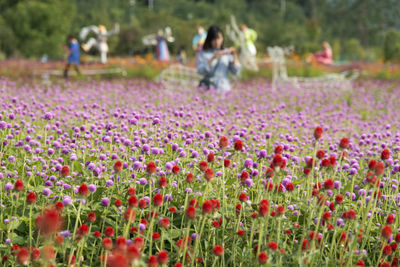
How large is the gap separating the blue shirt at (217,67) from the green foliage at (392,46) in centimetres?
1499

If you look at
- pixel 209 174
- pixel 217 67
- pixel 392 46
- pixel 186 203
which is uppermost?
pixel 392 46

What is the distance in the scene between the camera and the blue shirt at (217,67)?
8.60m

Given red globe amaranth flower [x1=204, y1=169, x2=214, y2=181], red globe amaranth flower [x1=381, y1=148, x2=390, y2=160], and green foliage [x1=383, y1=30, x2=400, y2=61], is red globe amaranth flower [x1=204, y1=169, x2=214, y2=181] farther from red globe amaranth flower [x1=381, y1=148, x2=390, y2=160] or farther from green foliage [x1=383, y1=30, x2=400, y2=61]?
green foliage [x1=383, y1=30, x2=400, y2=61]

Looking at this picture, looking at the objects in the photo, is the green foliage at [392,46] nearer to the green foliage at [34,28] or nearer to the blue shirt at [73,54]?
the blue shirt at [73,54]

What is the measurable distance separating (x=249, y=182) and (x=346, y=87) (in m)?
9.94

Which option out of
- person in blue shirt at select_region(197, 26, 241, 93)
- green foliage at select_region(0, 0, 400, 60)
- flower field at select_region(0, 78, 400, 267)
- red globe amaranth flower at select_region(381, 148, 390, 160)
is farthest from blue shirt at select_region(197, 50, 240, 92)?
green foliage at select_region(0, 0, 400, 60)

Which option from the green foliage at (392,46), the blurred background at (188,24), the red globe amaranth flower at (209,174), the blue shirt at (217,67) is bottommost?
the red globe amaranth flower at (209,174)

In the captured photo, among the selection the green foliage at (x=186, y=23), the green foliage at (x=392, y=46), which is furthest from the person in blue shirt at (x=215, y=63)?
the green foliage at (x=186, y=23)

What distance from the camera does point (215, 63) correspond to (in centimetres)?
870

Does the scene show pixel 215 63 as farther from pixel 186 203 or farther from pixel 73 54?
pixel 73 54

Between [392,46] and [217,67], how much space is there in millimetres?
15646

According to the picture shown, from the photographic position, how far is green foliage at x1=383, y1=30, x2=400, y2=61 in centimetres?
2131

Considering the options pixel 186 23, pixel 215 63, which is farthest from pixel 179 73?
pixel 186 23

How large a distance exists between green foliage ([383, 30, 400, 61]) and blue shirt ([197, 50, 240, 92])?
49.2 ft
